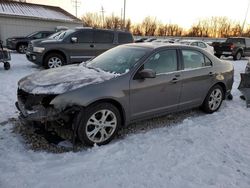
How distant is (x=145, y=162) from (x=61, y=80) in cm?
177

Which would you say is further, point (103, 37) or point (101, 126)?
Result: point (103, 37)

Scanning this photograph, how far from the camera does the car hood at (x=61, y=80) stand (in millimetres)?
3846

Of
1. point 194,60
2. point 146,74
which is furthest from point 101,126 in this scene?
point 194,60

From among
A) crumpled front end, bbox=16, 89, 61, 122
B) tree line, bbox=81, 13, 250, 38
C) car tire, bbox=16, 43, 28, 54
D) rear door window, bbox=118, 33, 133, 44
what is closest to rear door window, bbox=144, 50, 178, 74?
crumpled front end, bbox=16, 89, 61, 122

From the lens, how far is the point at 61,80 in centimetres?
407

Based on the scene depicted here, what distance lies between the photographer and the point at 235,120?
5.48 metres

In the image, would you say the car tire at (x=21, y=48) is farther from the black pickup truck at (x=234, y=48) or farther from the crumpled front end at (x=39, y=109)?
the crumpled front end at (x=39, y=109)

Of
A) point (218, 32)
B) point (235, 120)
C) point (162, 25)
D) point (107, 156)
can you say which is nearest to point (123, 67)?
point (107, 156)

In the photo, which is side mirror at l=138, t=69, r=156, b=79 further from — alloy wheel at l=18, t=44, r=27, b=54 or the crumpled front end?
alloy wheel at l=18, t=44, r=27, b=54

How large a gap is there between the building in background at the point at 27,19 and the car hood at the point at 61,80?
20264 millimetres

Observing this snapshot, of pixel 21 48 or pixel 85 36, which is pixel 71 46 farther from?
pixel 21 48

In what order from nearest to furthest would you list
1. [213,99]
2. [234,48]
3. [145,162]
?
A: [145,162] < [213,99] < [234,48]

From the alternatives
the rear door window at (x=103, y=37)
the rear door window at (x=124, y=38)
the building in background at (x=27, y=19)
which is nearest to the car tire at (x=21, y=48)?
the building in background at (x=27, y=19)

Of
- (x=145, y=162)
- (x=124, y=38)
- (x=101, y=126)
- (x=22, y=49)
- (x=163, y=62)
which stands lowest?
(x=145, y=162)
